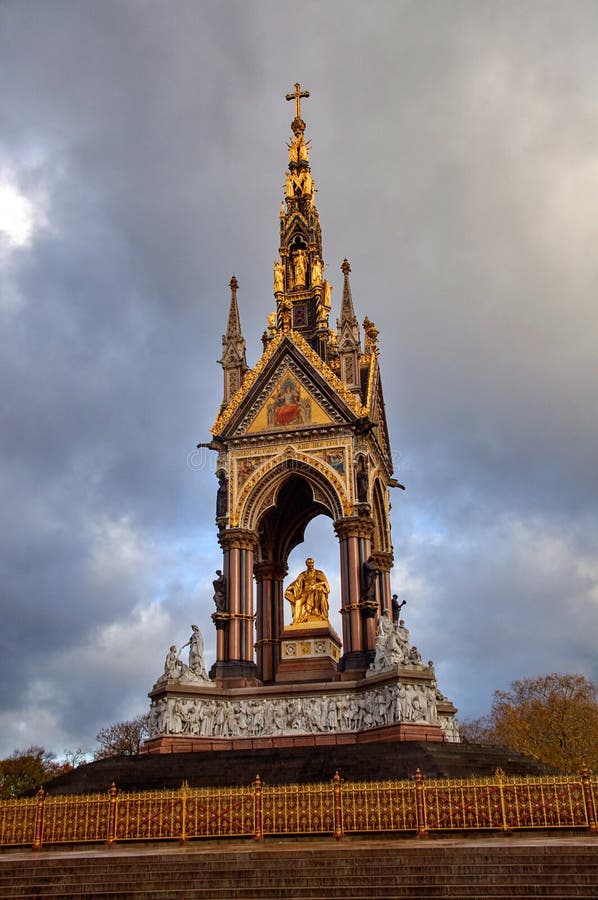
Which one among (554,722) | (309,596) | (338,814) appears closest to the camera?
(338,814)

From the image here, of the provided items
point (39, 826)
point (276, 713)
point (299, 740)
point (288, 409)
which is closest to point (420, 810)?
point (39, 826)

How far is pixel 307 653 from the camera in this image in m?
28.9

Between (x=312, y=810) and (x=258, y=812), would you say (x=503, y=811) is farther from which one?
(x=258, y=812)

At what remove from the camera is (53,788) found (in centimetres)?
2172

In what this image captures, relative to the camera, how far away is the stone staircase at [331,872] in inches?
472

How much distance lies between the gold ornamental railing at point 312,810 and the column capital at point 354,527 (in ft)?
41.5

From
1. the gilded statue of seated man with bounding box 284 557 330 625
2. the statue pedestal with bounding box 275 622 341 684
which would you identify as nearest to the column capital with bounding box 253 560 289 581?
the gilded statue of seated man with bounding box 284 557 330 625

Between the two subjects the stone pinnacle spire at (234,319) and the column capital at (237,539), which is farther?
the stone pinnacle spire at (234,319)

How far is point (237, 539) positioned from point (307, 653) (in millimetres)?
4341

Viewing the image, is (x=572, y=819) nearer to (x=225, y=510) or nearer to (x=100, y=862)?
(x=100, y=862)

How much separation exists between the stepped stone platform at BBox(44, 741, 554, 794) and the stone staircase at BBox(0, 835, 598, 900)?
5.38m

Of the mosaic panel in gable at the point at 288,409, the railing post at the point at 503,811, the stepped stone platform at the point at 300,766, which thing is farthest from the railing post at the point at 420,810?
the mosaic panel in gable at the point at 288,409

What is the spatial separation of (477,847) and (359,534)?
15530 millimetres

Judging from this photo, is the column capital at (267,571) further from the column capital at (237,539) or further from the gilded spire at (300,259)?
the gilded spire at (300,259)
